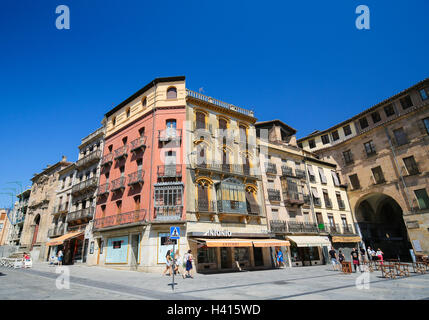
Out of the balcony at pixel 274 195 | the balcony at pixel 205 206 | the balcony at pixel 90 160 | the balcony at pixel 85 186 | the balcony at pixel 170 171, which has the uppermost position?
the balcony at pixel 90 160

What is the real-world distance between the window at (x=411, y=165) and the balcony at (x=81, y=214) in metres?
35.9

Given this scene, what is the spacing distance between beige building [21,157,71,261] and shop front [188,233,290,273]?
23.5 meters

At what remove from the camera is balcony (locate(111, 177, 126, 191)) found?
902 inches

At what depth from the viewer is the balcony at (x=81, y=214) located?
2567 cm

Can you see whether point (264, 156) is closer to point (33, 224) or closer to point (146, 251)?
point (146, 251)

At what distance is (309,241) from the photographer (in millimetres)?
24844

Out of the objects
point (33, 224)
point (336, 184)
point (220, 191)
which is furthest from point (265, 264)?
point (33, 224)

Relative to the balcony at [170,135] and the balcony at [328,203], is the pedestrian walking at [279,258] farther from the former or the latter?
the balcony at [170,135]

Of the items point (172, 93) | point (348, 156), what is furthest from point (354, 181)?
point (172, 93)

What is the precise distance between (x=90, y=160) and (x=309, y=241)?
2572cm

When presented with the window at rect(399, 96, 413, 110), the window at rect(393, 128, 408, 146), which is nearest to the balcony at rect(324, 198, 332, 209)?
the window at rect(393, 128, 408, 146)

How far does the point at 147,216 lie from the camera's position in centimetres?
1956

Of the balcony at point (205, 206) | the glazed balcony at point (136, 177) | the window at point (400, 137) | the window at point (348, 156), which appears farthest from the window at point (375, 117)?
the glazed balcony at point (136, 177)
